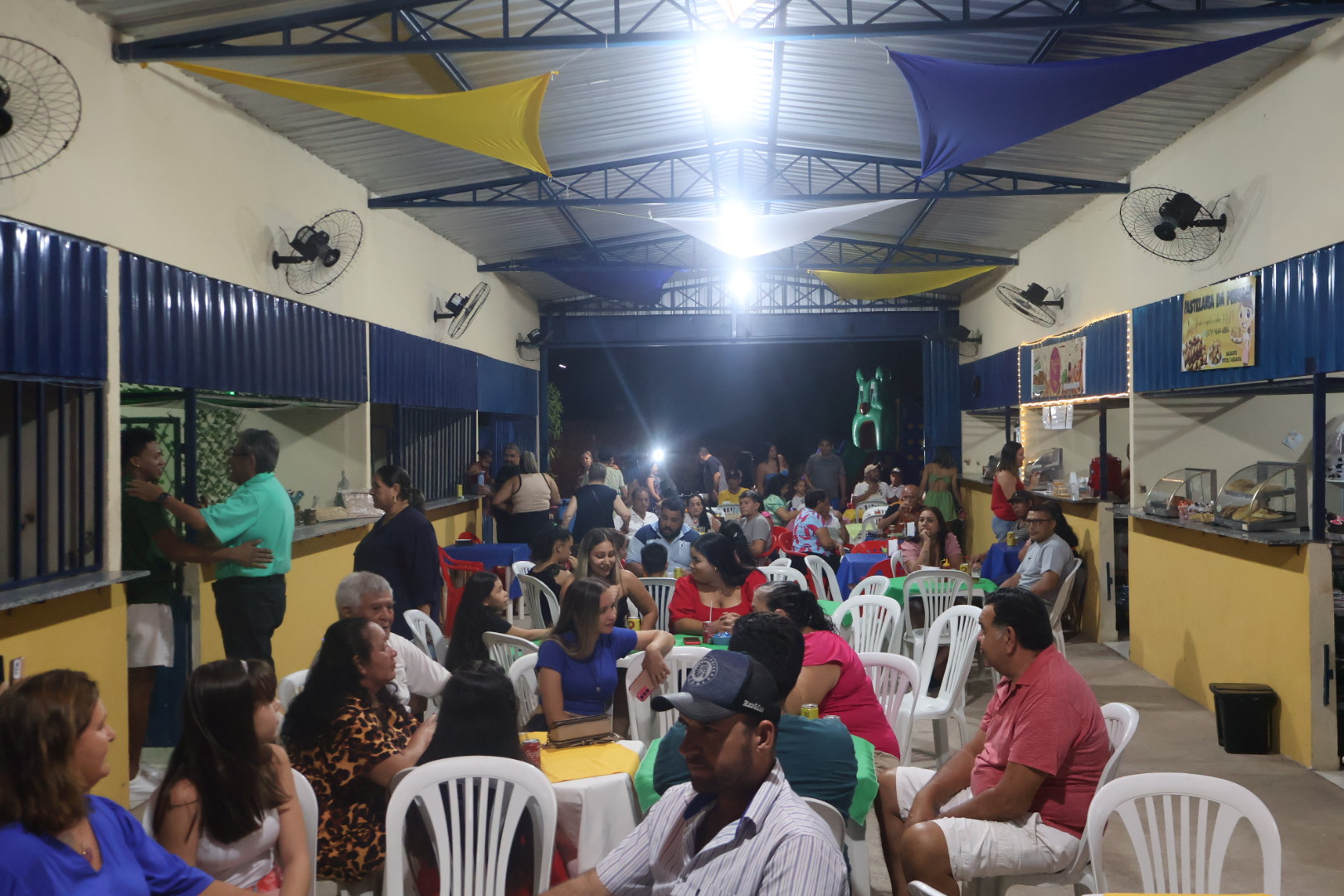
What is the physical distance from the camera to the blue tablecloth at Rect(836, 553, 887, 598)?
7.89 m

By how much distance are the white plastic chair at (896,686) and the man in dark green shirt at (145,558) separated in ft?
10.1

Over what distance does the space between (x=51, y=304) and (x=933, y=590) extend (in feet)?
16.9

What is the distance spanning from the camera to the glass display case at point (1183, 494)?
7.13 meters

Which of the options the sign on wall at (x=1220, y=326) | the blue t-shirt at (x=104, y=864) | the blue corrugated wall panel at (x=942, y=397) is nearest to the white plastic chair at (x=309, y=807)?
the blue t-shirt at (x=104, y=864)

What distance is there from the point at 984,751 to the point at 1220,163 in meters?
5.15

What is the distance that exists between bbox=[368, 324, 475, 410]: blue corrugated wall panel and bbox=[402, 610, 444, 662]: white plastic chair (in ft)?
12.4

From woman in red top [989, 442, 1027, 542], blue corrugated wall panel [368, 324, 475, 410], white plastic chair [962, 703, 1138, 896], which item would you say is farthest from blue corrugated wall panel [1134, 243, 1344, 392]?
blue corrugated wall panel [368, 324, 475, 410]

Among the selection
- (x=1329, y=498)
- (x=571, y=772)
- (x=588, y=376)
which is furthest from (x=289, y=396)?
(x=588, y=376)

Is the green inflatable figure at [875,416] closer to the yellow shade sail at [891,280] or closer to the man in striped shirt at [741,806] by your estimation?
the yellow shade sail at [891,280]

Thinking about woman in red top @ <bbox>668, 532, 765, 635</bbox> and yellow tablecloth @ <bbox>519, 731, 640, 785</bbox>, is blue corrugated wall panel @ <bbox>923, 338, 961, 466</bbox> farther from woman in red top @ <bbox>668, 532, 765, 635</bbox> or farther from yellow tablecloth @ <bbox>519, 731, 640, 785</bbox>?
yellow tablecloth @ <bbox>519, 731, 640, 785</bbox>

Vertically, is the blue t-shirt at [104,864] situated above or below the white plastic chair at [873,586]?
above

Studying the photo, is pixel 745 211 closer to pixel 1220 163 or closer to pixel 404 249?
pixel 404 249

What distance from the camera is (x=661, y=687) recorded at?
4.30 metres

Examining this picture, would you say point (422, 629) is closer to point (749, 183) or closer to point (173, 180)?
point (173, 180)
